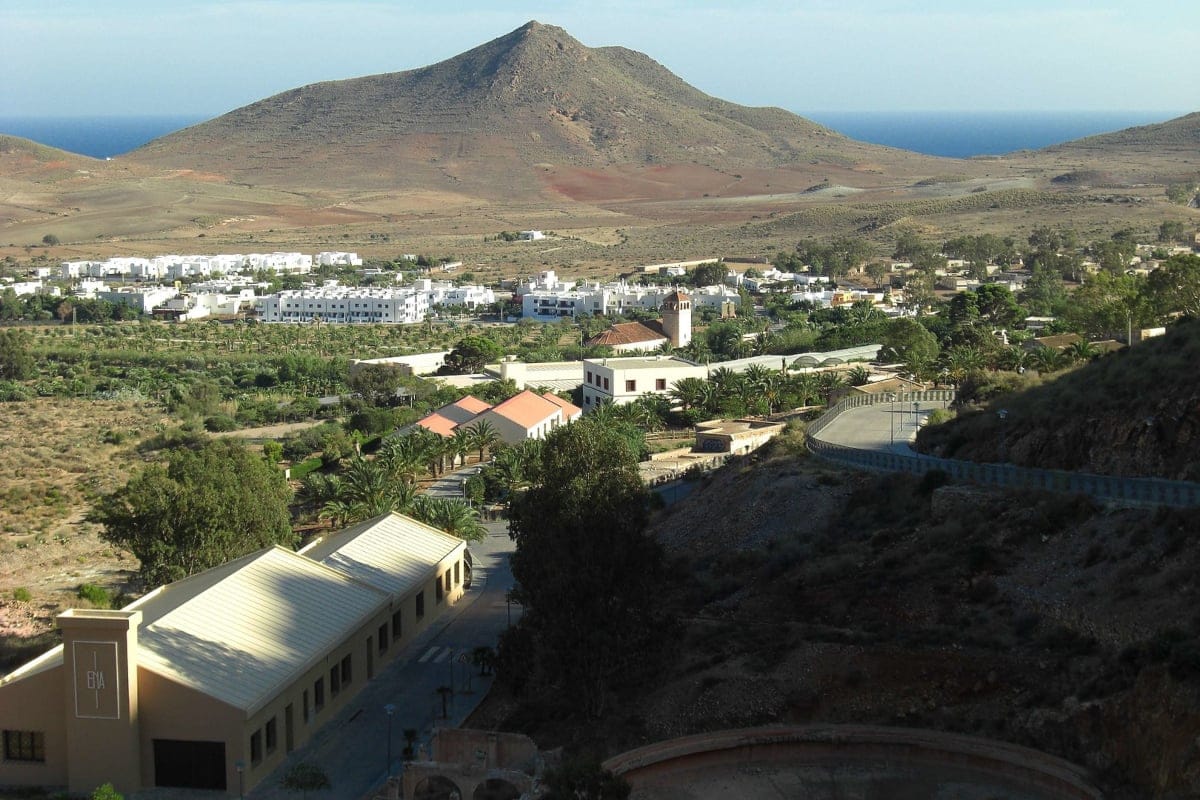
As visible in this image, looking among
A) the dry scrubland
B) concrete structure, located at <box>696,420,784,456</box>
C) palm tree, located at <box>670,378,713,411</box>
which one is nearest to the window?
the dry scrubland

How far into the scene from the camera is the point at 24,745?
18047mm

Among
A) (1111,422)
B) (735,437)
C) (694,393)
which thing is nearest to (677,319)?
(694,393)

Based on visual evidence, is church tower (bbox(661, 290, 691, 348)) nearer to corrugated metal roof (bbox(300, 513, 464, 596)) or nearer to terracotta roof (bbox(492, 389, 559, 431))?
terracotta roof (bbox(492, 389, 559, 431))

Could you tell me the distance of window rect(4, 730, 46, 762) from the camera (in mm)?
17984

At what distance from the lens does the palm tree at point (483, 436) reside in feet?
129

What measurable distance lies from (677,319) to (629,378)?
1526 cm

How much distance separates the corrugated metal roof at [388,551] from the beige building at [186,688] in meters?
2.33

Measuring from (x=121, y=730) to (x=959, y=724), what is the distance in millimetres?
9455

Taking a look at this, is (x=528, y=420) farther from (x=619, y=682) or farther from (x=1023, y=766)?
(x=1023, y=766)

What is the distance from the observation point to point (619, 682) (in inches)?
744

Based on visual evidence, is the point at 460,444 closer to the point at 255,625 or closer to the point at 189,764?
the point at 255,625

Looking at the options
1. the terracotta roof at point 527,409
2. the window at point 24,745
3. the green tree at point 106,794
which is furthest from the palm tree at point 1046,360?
the green tree at point 106,794

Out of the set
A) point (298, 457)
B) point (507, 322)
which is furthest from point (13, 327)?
point (298, 457)

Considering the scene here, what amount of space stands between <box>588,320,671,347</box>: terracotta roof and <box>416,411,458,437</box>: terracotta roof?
18.4 meters
